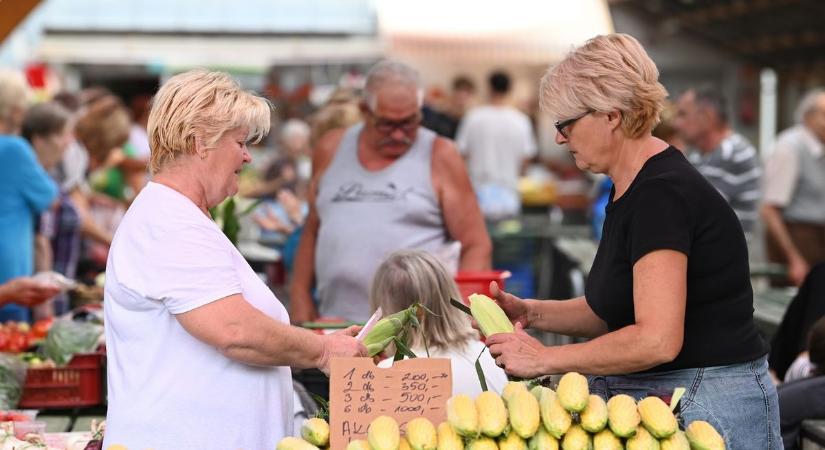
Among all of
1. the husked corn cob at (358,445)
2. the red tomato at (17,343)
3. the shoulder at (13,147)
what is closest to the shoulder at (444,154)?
the red tomato at (17,343)

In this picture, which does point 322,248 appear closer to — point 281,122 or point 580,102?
point 580,102

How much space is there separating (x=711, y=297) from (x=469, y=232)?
2316mm

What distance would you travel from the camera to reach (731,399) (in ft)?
9.66

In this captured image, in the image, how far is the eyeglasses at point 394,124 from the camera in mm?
4965

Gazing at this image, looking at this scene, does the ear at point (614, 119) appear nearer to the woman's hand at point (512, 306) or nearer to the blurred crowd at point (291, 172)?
the woman's hand at point (512, 306)

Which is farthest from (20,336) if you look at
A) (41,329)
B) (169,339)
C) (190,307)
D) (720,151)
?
(720,151)

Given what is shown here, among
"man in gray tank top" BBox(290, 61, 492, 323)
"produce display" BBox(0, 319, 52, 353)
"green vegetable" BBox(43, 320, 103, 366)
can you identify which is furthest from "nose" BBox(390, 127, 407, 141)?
"produce display" BBox(0, 319, 52, 353)

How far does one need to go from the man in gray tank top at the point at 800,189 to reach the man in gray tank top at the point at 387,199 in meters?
3.93

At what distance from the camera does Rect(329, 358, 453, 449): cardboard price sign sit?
9.29 feet

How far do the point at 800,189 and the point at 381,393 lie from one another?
633cm

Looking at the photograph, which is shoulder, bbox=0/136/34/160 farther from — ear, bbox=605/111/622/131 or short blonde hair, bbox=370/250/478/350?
ear, bbox=605/111/622/131

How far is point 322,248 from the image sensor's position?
16.8 ft

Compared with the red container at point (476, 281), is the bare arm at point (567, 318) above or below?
above

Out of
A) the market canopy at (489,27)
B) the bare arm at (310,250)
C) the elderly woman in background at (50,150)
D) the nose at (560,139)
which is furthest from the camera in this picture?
the market canopy at (489,27)
